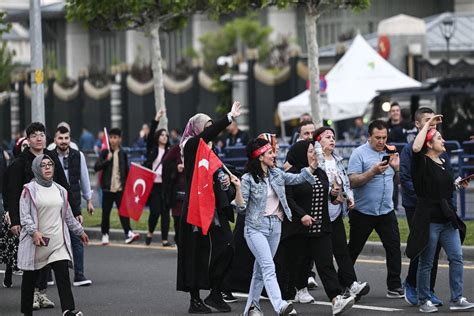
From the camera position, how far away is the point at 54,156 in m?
13.5

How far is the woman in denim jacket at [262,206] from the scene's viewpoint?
1160 cm

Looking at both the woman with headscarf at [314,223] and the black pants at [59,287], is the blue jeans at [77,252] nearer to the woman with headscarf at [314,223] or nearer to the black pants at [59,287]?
the black pants at [59,287]

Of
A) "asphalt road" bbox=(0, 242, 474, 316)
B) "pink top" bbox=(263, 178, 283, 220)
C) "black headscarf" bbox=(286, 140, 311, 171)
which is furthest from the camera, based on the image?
"asphalt road" bbox=(0, 242, 474, 316)

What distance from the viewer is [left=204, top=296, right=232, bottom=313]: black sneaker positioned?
1249cm

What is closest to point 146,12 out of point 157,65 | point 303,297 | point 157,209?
point 157,65

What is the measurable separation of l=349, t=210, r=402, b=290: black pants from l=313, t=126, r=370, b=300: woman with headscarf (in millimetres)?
422

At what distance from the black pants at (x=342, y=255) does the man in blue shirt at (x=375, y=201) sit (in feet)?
1.42

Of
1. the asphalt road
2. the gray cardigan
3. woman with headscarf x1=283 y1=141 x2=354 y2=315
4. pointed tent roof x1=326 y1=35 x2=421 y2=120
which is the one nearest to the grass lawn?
the asphalt road

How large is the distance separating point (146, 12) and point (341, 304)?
15.7 metres

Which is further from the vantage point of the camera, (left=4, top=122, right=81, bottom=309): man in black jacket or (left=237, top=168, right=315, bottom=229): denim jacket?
(left=4, top=122, right=81, bottom=309): man in black jacket

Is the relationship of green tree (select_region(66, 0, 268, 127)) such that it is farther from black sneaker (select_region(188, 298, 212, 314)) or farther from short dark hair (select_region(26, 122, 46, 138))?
black sneaker (select_region(188, 298, 212, 314))

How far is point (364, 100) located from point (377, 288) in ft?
68.0

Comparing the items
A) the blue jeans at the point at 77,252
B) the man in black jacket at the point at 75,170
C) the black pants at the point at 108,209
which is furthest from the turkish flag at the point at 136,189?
the blue jeans at the point at 77,252

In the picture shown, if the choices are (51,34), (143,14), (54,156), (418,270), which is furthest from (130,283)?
(51,34)
